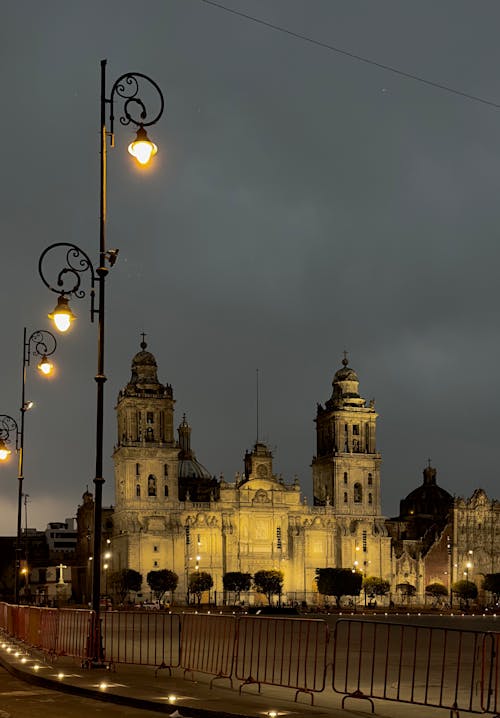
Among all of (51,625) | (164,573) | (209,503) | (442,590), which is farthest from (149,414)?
(51,625)

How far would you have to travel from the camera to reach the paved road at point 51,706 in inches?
561

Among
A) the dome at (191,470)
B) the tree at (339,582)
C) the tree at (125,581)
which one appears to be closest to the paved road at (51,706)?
the tree at (339,582)

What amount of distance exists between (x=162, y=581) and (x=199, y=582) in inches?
147

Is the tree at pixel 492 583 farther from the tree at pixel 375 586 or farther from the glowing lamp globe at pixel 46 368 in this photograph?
the glowing lamp globe at pixel 46 368

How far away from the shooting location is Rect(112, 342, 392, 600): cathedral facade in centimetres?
11031

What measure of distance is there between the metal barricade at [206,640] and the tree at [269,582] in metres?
85.1

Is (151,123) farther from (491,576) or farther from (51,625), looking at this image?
(491,576)

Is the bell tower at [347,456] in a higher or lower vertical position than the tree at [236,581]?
higher

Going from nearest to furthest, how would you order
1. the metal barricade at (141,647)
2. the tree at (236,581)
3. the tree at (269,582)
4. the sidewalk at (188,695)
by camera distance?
the sidewalk at (188,695), the metal barricade at (141,647), the tree at (269,582), the tree at (236,581)

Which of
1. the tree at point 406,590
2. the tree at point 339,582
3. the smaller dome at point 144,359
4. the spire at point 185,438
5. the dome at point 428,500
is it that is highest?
the smaller dome at point 144,359

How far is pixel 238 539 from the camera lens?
113 m

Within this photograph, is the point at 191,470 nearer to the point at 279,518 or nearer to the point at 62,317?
the point at 279,518

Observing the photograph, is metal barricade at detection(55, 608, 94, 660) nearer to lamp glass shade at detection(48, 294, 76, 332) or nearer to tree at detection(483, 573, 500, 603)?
lamp glass shade at detection(48, 294, 76, 332)

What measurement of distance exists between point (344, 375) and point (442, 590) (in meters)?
27.6
